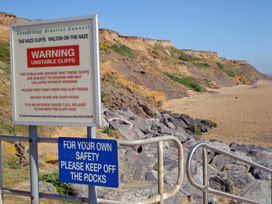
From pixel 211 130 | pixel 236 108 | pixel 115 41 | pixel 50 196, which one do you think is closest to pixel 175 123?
pixel 211 130

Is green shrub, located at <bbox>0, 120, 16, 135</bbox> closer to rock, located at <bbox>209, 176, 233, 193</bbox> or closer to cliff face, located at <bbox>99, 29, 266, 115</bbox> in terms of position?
rock, located at <bbox>209, 176, 233, 193</bbox>

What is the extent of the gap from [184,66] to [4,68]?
3747cm

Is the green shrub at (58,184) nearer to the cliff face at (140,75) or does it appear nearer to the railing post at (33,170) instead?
the railing post at (33,170)

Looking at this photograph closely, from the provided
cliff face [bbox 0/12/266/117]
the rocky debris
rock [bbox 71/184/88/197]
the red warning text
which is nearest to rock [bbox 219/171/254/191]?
the rocky debris

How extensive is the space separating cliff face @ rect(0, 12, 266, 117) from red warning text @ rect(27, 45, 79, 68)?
1220cm

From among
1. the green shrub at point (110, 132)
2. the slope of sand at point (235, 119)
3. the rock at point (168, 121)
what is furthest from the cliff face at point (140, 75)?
the green shrub at point (110, 132)

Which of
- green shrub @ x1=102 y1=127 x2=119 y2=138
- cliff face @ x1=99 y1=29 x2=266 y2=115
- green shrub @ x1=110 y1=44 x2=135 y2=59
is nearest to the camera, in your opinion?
green shrub @ x1=102 y1=127 x2=119 y2=138

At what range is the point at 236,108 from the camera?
25.0 metres

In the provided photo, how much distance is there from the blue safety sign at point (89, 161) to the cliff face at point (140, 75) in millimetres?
12284

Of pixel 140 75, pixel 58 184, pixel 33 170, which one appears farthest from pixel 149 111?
pixel 140 75

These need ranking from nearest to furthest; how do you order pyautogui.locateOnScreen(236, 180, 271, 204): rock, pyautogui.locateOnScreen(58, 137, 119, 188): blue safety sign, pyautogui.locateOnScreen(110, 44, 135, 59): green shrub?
1. pyautogui.locateOnScreen(58, 137, 119, 188): blue safety sign
2. pyautogui.locateOnScreen(236, 180, 271, 204): rock
3. pyautogui.locateOnScreen(110, 44, 135, 59): green shrub

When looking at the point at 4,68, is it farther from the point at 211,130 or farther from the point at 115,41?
the point at 115,41

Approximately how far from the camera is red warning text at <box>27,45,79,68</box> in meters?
2.93

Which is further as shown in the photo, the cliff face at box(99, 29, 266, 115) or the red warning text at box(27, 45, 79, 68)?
the cliff face at box(99, 29, 266, 115)
